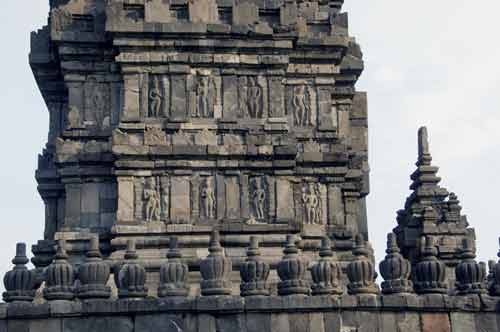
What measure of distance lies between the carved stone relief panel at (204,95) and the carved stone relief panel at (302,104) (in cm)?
188

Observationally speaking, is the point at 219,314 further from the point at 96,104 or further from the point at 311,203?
the point at 96,104

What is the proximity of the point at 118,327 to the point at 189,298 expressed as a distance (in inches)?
54.3

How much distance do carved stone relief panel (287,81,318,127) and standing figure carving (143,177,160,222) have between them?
3.94 metres

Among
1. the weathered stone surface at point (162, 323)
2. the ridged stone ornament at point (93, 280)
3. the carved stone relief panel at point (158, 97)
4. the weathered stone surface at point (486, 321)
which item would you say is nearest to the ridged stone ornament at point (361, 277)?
the weathered stone surface at point (486, 321)

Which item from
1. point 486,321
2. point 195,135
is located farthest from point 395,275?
point 195,135

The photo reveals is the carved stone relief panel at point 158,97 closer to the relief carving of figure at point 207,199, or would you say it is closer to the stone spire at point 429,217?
the relief carving of figure at point 207,199

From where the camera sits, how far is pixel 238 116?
27375mm

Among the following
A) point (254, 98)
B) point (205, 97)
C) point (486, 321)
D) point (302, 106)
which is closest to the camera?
point (486, 321)

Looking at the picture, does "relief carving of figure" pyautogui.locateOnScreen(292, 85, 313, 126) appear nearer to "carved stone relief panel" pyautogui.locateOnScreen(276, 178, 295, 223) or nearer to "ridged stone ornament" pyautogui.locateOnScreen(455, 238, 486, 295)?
"carved stone relief panel" pyautogui.locateOnScreen(276, 178, 295, 223)

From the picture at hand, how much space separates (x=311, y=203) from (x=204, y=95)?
12.0ft

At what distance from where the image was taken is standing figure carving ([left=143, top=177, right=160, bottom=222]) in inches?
1035

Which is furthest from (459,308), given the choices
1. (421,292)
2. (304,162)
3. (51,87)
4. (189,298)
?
(51,87)

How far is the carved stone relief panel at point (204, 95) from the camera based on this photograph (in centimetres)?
2733

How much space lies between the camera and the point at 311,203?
2770 cm
